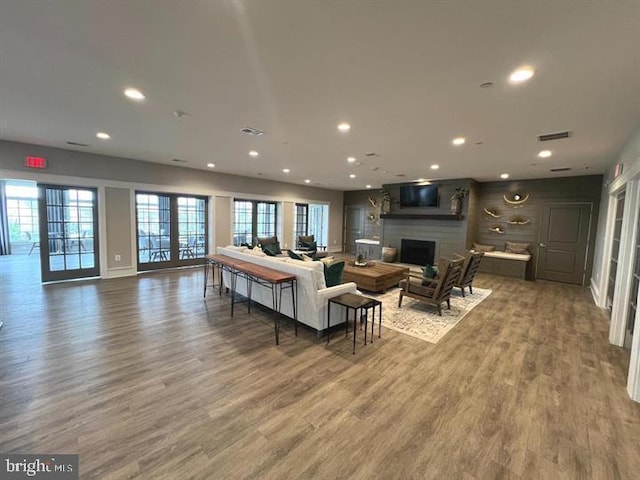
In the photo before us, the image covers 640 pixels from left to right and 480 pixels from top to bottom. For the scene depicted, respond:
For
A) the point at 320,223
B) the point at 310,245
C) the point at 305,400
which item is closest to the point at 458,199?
the point at 310,245

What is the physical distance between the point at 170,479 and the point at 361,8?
3006 mm

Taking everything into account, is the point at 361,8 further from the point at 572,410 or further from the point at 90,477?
the point at 572,410

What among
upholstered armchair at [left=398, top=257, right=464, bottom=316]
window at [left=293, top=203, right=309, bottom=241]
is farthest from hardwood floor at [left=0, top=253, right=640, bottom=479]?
window at [left=293, top=203, right=309, bottom=241]

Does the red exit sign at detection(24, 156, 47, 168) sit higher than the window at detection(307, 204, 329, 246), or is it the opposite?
the red exit sign at detection(24, 156, 47, 168)

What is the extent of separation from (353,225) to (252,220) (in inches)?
191

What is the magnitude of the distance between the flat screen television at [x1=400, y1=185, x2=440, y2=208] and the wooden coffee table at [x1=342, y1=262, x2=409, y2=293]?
3371 mm

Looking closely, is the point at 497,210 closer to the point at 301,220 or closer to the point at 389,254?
the point at 389,254

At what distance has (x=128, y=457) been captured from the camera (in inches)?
68.1

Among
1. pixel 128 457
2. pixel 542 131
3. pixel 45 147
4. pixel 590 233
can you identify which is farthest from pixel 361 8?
pixel 590 233

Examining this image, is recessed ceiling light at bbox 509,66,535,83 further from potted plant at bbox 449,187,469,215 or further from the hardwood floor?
potted plant at bbox 449,187,469,215

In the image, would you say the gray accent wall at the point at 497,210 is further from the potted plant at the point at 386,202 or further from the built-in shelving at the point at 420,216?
the potted plant at the point at 386,202

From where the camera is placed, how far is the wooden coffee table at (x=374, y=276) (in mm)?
5321

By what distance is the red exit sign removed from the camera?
16.9ft

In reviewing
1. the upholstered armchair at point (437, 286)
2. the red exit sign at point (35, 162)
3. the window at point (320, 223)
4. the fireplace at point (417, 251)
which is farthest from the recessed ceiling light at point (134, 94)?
the window at point (320, 223)
